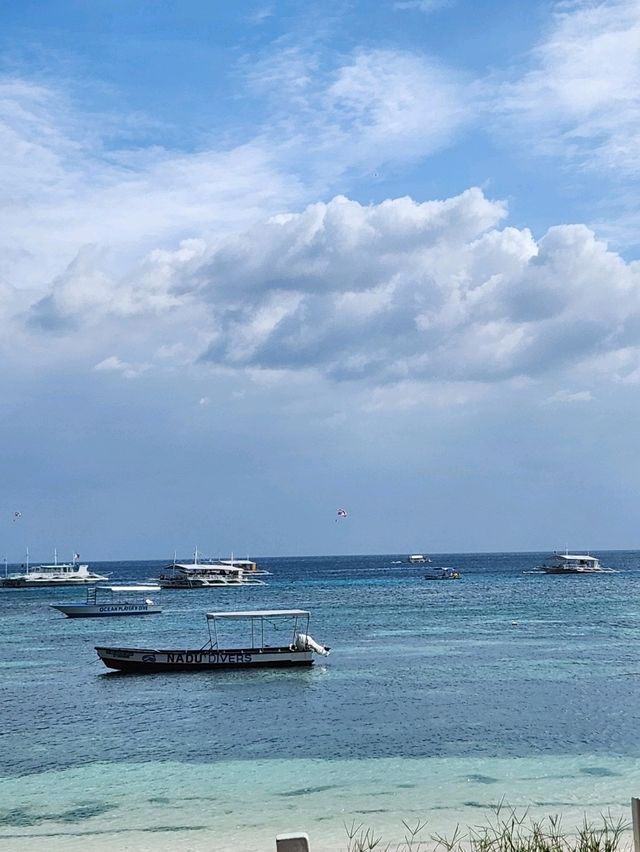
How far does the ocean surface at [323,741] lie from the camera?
22.2 meters

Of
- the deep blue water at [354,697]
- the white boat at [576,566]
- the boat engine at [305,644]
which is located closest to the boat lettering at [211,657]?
the deep blue water at [354,697]

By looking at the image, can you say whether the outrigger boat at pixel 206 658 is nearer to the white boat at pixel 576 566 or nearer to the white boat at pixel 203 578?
the white boat at pixel 203 578

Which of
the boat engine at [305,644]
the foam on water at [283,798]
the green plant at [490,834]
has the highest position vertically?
the boat engine at [305,644]

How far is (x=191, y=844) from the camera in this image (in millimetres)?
20266

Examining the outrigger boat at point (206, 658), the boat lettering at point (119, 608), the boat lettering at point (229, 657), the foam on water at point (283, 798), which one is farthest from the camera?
the boat lettering at point (119, 608)

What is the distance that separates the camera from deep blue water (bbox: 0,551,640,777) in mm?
29938

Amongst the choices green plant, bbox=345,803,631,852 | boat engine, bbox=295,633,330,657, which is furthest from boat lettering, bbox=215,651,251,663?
green plant, bbox=345,803,631,852

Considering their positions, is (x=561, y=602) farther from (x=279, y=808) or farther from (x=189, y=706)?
(x=279, y=808)

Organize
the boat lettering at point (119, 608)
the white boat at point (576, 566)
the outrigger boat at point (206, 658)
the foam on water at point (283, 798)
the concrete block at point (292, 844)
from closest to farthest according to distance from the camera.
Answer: the concrete block at point (292, 844), the foam on water at point (283, 798), the outrigger boat at point (206, 658), the boat lettering at point (119, 608), the white boat at point (576, 566)

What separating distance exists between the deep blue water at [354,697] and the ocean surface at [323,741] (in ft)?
0.45

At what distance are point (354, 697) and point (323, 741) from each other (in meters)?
A: 8.28

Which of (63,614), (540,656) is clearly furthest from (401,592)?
(540,656)

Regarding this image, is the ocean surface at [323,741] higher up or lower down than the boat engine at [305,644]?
lower down

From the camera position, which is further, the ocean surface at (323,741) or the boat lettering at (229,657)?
the boat lettering at (229,657)
